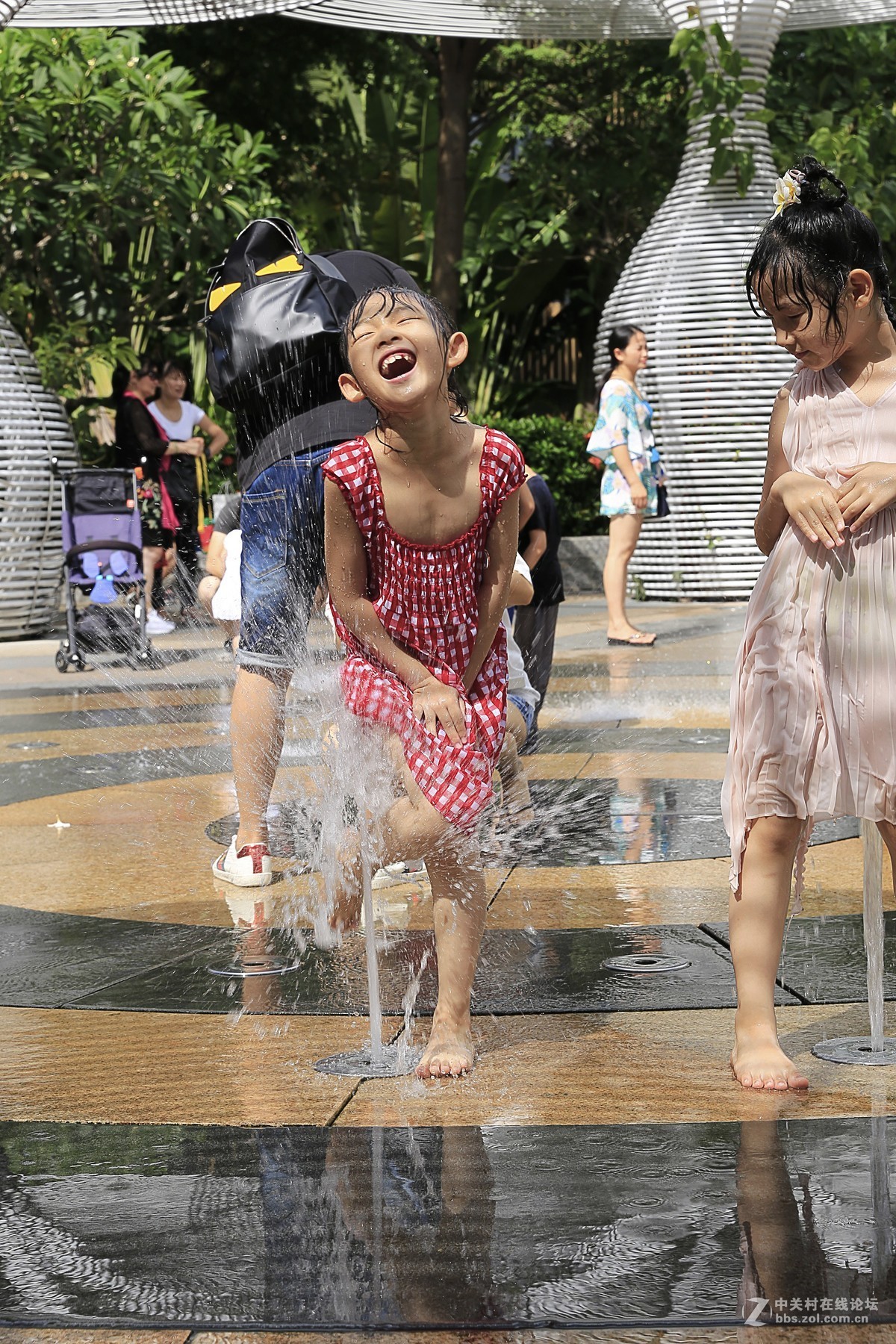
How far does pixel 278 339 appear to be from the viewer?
4691 mm

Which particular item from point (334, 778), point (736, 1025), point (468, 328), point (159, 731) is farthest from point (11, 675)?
point (468, 328)

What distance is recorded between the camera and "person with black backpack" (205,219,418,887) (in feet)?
15.4

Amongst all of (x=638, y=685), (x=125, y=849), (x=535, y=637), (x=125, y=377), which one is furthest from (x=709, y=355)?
(x=125, y=849)

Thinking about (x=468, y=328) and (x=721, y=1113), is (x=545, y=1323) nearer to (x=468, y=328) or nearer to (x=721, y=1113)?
(x=721, y=1113)

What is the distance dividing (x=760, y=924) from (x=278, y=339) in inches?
89.3

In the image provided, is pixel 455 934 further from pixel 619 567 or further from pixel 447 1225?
pixel 619 567

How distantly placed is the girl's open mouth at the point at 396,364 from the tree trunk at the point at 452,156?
14.9 m

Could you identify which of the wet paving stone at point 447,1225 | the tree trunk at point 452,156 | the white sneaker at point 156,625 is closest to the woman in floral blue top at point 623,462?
the white sneaker at point 156,625

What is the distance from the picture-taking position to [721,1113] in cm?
290

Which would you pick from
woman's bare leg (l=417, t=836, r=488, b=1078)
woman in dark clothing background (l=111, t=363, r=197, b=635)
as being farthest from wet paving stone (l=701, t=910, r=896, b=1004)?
woman in dark clothing background (l=111, t=363, r=197, b=635)

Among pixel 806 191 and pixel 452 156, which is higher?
pixel 452 156

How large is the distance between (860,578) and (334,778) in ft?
3.97

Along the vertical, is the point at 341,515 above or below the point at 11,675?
above

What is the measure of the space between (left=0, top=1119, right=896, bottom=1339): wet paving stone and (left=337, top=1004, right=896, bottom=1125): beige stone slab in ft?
0.27
